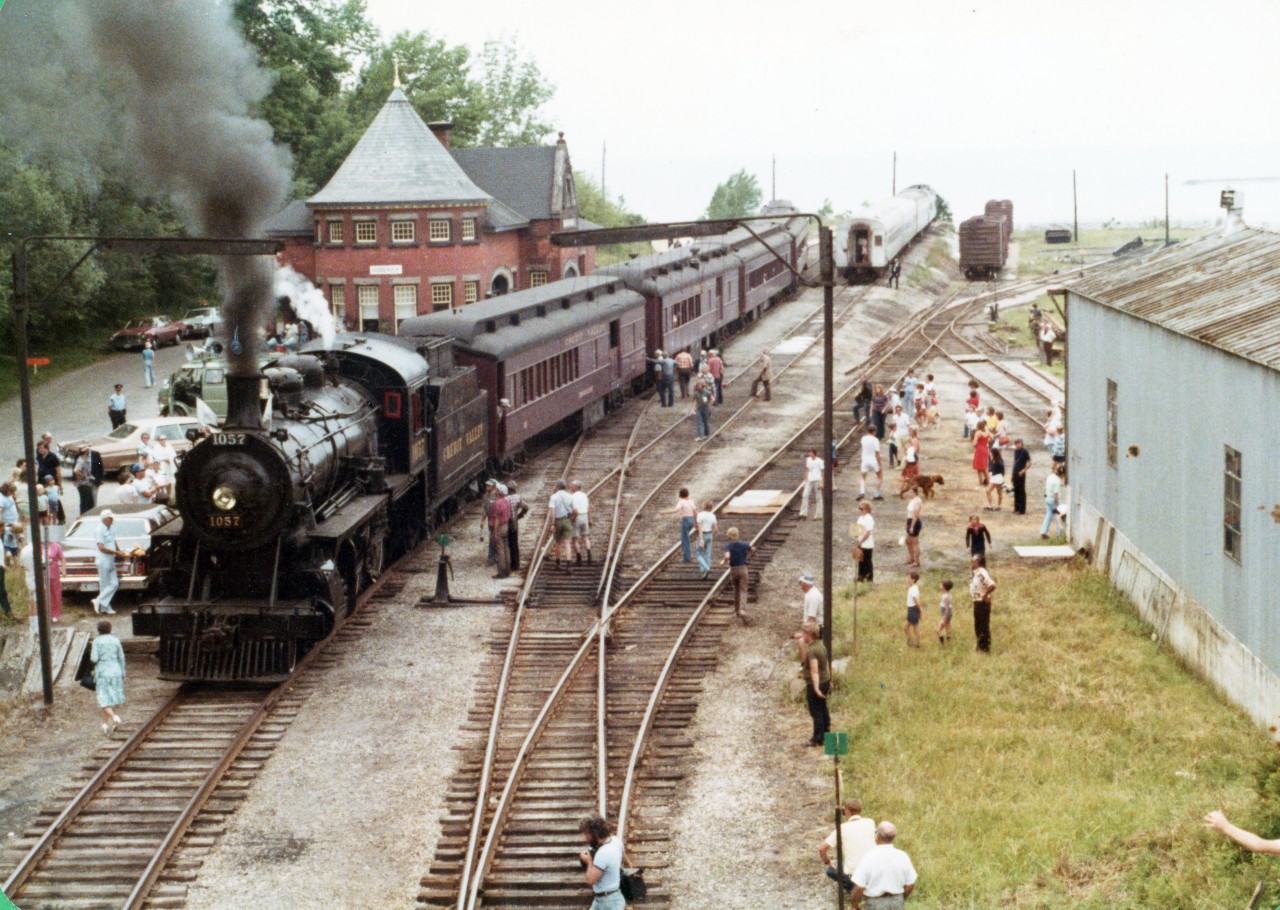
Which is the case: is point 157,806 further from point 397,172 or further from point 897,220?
point 897,220

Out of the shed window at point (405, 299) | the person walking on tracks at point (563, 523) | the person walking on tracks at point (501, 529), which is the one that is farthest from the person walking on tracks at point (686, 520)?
the shed window at point (405, 299)

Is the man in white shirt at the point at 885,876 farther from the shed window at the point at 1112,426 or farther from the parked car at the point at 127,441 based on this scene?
the parked car at the point at 127,441

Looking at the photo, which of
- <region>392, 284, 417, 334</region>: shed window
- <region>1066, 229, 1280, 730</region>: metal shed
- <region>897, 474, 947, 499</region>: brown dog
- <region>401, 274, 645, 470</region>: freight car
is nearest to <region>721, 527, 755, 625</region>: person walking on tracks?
<region>1066, 229, 1280, 730</region>: metal shed

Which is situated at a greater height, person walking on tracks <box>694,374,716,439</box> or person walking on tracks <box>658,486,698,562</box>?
person walking on tracks <box>694,374,716,439</box>

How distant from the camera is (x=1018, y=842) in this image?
501 inches

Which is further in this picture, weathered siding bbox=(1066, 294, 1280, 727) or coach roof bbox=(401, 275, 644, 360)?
coach roof bbox=(401, 275, 644, 360)

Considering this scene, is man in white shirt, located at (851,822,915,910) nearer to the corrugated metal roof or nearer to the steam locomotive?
the steam locomotive

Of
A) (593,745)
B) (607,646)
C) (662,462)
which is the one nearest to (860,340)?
(662,462)

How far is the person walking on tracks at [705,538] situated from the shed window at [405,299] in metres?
30.2

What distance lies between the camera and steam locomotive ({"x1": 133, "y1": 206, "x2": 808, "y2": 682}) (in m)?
17.1

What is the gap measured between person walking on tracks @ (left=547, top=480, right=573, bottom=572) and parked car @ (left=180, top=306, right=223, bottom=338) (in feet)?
98.2

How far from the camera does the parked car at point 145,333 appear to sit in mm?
49406

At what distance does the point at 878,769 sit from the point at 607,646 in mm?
5173

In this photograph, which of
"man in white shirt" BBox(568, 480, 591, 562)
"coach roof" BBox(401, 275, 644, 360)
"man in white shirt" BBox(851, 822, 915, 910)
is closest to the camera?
"man in white shirt" BBox(851, 822, 915, 910)
